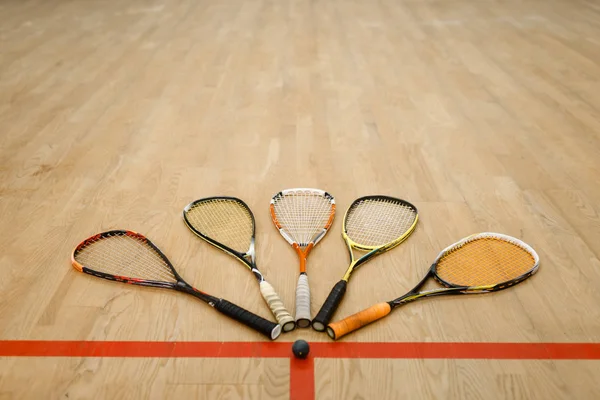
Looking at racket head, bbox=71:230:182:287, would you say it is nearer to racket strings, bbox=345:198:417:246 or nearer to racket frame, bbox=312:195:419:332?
racket frame, bbox=312:195:419:332

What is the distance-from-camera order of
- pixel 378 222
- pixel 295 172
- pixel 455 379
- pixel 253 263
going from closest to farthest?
pixel 455 379
pixel 253 263
pixel 378 222
pixel 295 172

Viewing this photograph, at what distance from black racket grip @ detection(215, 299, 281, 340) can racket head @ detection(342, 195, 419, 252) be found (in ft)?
Result: 1.41

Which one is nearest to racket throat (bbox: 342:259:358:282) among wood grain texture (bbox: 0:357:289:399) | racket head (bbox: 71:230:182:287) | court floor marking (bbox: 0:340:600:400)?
court floor marking (bbox: 0:340:600:400)

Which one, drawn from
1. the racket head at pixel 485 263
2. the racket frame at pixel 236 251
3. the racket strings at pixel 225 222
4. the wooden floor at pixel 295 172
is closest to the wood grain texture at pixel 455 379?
the wooden floor at pixel 295 172

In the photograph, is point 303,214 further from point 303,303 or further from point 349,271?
point 303,303

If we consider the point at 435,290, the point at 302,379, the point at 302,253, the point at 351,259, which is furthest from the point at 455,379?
the point at 302,253

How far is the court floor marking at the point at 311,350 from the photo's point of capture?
1381mm

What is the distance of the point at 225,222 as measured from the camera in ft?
6.08

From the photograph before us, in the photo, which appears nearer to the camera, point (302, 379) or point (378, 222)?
point (302, 379)

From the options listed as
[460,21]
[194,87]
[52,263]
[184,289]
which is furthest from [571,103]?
[52,263]

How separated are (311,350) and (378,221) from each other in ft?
1.99

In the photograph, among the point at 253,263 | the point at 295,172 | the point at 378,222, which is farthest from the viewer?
the point at 295,172

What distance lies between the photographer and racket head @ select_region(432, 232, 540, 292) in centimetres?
157

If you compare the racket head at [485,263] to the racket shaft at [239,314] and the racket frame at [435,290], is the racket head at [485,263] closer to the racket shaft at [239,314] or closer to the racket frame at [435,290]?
the racket frame at [435,290]
